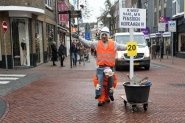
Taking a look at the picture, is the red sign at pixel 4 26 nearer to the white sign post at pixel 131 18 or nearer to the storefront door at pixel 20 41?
the storefront door at pixel 20 41

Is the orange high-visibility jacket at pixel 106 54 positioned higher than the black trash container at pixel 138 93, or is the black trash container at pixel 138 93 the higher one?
the orange high-visibility jacket at pixel 106 54

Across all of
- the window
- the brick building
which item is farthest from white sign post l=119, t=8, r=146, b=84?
the window

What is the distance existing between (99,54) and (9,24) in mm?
14407

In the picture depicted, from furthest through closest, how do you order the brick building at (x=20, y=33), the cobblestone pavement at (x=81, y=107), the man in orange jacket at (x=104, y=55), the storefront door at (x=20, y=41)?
the storefront door at (x=20, y=41) < the brick building at (x=20, y=33) < the man in orange jacket at (x=104, y=55) < the cobblestone pavement at (x=81, y=107)

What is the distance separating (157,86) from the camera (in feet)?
45.6

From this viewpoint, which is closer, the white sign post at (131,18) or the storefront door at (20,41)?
the white sign post at (131,18)

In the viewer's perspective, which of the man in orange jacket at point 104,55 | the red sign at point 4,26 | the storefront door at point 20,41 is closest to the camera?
the man in orange jacket at point 104,55

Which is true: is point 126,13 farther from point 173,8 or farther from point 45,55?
point 173,8

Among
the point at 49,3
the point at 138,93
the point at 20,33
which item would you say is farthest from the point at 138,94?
the point at 49,3

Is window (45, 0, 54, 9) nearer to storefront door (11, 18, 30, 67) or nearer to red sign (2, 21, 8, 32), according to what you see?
storefront door (11, 18, 30, 67)

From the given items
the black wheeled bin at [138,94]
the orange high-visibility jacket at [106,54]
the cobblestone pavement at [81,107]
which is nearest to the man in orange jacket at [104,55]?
the orange high-visibility jacket at [106,54]

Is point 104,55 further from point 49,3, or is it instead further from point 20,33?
point 49,3

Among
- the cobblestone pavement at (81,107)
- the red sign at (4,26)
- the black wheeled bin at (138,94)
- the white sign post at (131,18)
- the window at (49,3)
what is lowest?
the cobblestone pavement at (81,107)

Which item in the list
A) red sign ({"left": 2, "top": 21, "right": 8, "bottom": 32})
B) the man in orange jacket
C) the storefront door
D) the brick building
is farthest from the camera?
the storefront door
